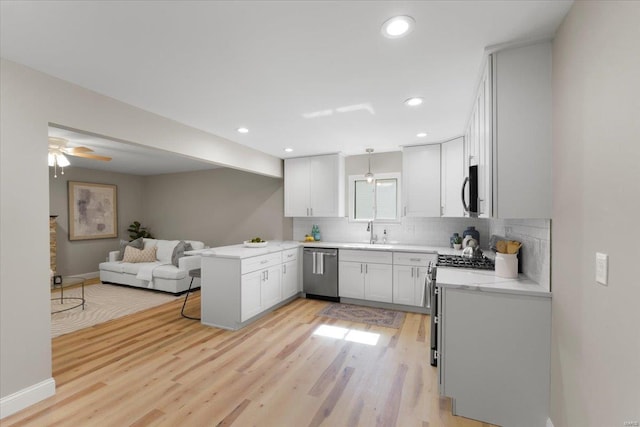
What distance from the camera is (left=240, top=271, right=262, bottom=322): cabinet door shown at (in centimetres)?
349

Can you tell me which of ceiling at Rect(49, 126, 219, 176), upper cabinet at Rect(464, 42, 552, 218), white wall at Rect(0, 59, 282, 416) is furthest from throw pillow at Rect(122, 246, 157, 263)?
upper cabinet at Rect(464, 42, 552, 218)

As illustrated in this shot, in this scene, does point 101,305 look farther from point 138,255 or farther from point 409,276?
point 409,276

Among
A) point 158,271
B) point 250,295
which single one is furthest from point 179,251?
point 250,295

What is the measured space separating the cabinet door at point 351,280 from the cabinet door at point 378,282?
79 millimetres

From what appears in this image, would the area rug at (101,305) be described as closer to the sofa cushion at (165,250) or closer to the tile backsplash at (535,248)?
the sofa cushion at (165,250)

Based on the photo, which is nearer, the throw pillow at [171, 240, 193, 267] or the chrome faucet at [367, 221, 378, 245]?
the chrome faucet at [367, 221, 378, 245]

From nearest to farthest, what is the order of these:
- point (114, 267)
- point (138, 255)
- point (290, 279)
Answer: point (290, 279) → point (114, 267) → point (138, 255)

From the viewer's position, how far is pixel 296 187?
5137mm

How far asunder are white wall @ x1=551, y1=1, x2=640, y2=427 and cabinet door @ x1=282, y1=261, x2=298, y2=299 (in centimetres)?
330

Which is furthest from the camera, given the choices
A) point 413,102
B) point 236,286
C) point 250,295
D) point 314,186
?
point 314,186

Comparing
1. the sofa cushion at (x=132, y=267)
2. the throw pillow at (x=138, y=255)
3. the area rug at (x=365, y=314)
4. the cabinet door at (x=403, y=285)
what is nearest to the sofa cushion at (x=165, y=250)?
the throw pillow at (x=138, y=255)

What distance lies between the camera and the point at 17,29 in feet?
5.36

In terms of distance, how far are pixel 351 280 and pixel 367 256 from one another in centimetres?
47

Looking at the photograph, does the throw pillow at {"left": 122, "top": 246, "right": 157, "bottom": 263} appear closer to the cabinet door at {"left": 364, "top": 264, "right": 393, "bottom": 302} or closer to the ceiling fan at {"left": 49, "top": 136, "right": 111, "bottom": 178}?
the ceiling fan at {"left": 49, "top": 136, "right": 111, "bottom": 178}
